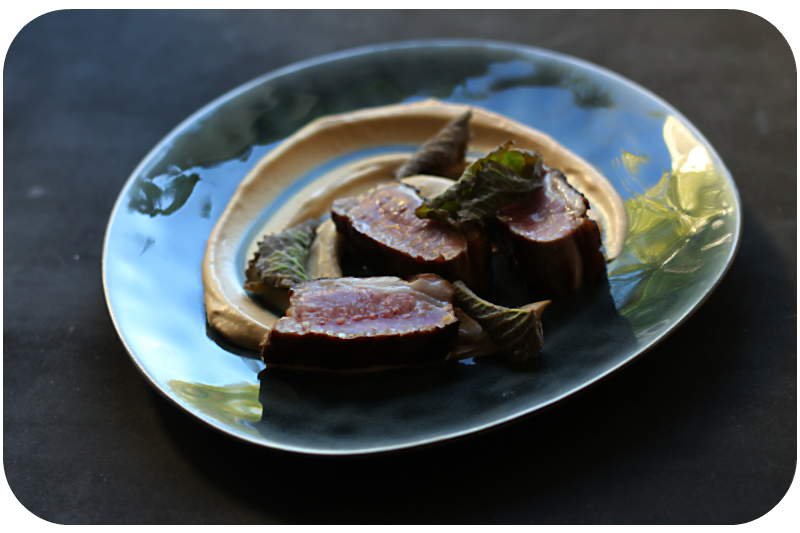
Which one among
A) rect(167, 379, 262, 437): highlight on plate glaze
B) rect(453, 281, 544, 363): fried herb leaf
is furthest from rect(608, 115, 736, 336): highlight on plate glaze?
rect(167, 379, 262, 437): highlight on plate glaze

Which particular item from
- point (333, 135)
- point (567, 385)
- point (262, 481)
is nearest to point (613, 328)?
point (567, 385)

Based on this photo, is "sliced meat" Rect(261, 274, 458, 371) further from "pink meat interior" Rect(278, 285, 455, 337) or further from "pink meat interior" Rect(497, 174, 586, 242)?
"pink meat interior" Rect(497, 174, 586, 242)

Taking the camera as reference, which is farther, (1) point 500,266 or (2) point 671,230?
(1) point 500,266

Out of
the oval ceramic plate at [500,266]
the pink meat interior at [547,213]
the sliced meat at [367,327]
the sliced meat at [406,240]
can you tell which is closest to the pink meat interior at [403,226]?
the sliced meat at [406,240]

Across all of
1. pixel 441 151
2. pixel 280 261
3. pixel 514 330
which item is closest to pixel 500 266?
pixel 514 330

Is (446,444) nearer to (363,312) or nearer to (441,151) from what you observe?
(363,312)

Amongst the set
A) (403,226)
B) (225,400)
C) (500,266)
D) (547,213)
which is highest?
(547,213)
